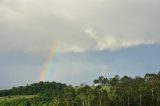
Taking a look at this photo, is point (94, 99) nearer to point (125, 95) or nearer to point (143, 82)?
point (125, 95)

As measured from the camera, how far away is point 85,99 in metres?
186

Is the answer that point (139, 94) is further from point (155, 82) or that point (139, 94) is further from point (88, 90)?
point (88, 90)

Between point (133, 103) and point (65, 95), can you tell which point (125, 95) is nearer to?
point (133, 103)

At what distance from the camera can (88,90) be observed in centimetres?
19212

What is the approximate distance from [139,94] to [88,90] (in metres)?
26.4

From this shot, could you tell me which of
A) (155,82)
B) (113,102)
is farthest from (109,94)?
(155,82)

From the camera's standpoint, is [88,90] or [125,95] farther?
[88,90]

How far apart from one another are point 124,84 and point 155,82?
14.2m

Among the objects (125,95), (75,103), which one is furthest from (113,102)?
(75,103)

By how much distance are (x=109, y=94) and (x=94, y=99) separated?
9.21 metres

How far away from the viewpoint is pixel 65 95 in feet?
640

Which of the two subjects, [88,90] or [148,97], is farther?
[88,90]

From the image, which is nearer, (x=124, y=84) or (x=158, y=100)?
(x=158, y=100)

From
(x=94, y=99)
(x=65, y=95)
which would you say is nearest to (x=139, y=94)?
(x=94, y=99)
